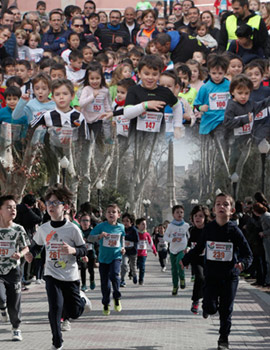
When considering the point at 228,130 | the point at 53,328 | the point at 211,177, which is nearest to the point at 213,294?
the point at 53,328

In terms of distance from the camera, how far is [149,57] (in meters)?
17.4

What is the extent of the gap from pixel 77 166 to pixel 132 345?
11.6 m

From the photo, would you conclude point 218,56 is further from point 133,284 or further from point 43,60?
point 133,284

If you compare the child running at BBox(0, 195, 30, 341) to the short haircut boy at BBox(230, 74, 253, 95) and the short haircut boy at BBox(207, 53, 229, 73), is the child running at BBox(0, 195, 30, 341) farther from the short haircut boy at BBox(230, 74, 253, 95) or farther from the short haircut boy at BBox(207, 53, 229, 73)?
the short haircut boy at BBox(207, 53, 229, 73)

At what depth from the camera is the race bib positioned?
17.4 metres

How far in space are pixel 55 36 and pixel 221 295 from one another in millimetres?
14400

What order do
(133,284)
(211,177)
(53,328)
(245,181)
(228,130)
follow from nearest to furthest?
1. (53,328)
2. (228,130)
3. (133,284)
4. (211,177)
5. (245,181)

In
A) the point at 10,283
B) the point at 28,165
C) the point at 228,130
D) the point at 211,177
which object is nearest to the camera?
the point at 10,283

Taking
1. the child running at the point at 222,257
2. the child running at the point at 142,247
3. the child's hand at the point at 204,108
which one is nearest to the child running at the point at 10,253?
the child running at the point at 222,257


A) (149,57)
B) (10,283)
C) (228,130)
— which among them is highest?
(149,57)

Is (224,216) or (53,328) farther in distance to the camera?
(224,216)

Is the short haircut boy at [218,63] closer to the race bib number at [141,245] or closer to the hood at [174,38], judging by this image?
the hood at [174,38]

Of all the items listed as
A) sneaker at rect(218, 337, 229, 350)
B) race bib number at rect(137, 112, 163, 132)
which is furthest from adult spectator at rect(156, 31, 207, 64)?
sneaker at rect(218, 337, 229, 350)

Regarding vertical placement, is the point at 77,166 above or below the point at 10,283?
above
